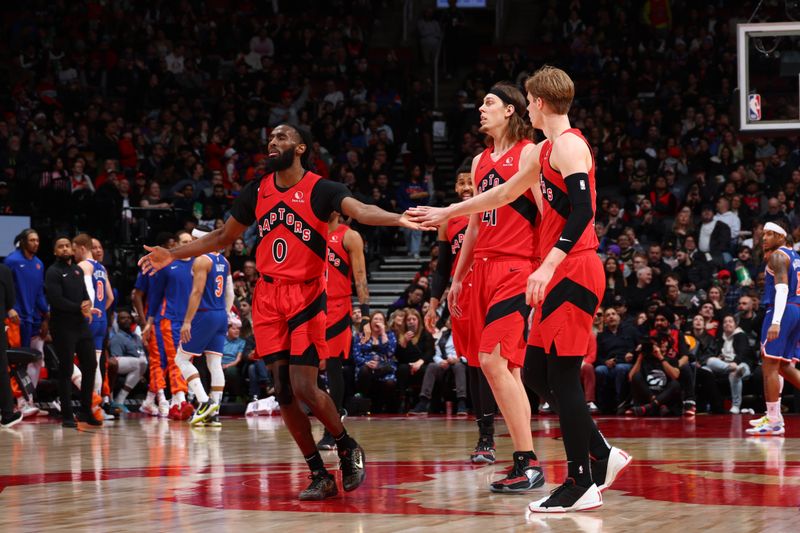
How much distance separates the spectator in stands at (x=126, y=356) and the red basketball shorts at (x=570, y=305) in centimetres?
965

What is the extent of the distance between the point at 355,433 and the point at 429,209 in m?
5.61

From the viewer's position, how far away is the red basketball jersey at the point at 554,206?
5.53 meters

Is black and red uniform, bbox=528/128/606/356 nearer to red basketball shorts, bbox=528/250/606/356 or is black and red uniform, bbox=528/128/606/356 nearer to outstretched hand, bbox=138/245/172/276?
red basketball shorts, bbox=528/250/606/356

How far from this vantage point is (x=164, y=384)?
534 inches

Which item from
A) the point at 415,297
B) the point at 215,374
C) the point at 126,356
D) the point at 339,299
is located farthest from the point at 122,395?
the point at 339,299

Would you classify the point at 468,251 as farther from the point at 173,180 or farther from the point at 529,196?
the point at 173,180

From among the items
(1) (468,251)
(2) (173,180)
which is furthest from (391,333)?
(1) (468,251)

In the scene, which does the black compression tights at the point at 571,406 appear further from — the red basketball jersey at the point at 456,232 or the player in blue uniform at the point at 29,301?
the player in blue uniform at the point at 29,301

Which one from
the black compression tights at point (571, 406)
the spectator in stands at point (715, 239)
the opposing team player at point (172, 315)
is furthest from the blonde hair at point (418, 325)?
the black compression tights at point (571, 406)

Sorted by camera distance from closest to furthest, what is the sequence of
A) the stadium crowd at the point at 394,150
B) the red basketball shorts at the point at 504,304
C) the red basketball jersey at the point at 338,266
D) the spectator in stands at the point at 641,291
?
the red basketball shorts at the point at 504,304
the red basketball jersey at the point at 338,266
the stadium crowd at the point at 394,150
the spectator in stands at the point at 641,291

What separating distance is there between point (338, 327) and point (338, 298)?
10.1 inches

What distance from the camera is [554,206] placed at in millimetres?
5641

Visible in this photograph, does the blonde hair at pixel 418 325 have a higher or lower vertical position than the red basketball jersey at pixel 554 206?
lower

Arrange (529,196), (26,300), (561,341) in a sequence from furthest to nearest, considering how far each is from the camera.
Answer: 1. (26,300)
2. (529,196)
3. (561,341)
